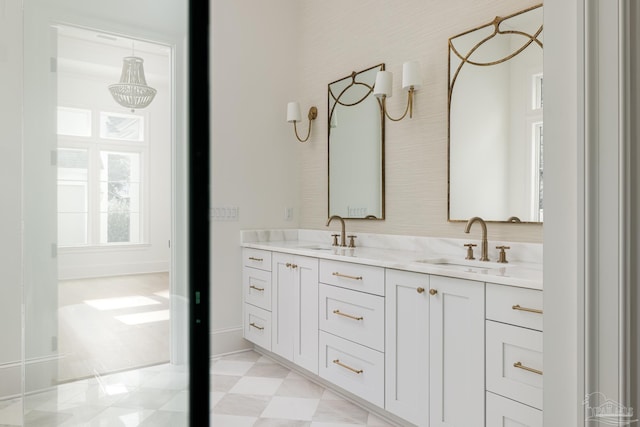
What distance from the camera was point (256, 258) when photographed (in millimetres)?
3125

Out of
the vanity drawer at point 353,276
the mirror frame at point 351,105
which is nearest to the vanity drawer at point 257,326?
the vanity drawer at point 353,276

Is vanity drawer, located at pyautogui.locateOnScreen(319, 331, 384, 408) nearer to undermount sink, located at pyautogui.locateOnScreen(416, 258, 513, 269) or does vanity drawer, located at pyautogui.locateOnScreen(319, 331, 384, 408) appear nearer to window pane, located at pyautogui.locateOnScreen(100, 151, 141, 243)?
undermount sink, located at pyautogui.locateOnScreen(416, 258, 513, 269)

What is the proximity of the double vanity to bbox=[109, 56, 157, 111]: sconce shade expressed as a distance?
1.38 meters

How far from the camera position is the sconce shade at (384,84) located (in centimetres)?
266

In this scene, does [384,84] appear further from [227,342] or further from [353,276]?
[227,342]

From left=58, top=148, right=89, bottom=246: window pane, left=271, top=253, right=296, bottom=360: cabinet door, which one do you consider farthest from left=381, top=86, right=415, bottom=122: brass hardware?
left=58, top=148, right=89, bottom=246: window pane

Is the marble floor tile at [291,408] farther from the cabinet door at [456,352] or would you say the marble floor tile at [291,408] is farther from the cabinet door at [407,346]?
the cabinet door at [456,352]

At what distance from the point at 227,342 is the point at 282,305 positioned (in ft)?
2.27

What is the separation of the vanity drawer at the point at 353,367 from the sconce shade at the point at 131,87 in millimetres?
1786

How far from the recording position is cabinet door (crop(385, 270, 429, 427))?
1.86 metres

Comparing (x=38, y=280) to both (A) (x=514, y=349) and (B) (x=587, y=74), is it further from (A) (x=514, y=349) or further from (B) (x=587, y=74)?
(A) (x=514, y=349)

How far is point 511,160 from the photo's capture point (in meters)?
2.11

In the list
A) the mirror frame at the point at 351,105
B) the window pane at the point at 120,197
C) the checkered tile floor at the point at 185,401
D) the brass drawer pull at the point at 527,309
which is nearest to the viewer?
the checkered tile floor at the point at 185,401

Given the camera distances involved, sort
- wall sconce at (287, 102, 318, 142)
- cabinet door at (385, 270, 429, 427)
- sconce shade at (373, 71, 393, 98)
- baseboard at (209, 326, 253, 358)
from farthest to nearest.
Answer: wall sconce at (287, 102, 318, 142) → baseboard at (209, 326, 253, 358) → sconce shade at (373, 71, 393, 98) → cabinet door at (385, 270, 429, 427)
